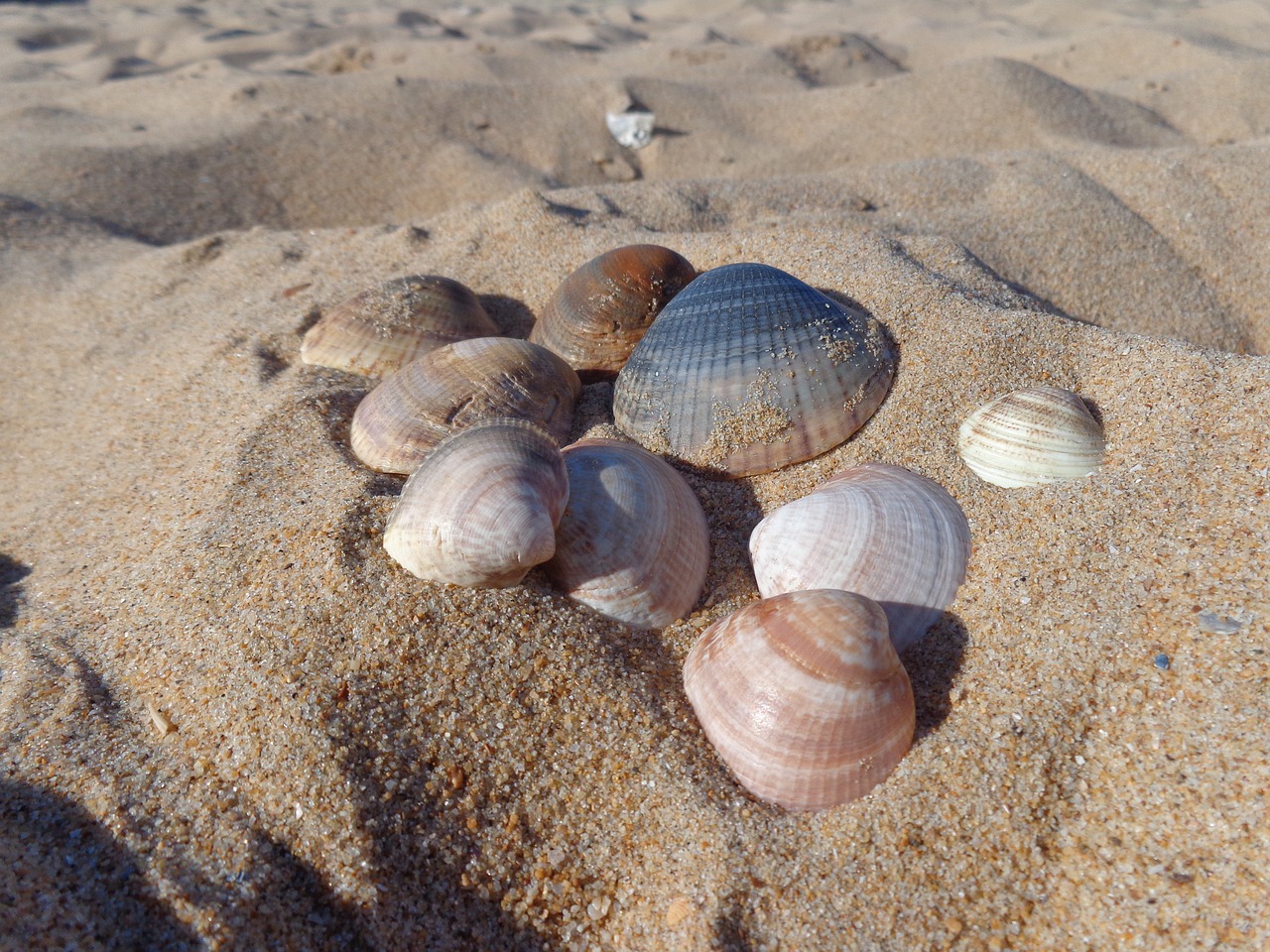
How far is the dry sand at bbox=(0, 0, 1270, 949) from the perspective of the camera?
1.62 metres

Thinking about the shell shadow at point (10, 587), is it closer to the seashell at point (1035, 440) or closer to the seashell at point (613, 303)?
the seashell at point (613, 303)

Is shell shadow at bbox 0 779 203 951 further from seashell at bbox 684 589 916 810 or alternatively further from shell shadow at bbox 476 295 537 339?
shell shadow at bbox 476 295 537 339

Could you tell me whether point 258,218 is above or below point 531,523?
below

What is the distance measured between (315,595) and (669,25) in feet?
35.6

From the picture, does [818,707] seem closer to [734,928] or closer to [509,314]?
[734,928]

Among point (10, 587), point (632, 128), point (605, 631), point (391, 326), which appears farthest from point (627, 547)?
point (632, 128)

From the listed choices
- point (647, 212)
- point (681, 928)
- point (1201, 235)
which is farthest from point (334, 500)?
point (1201, 235)

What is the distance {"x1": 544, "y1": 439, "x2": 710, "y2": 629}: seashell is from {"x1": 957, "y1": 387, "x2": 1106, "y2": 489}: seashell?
979 millimetres

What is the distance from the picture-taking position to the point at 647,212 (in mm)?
4316

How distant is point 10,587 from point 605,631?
214cm

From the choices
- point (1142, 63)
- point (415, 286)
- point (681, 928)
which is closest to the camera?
point (681, 928)

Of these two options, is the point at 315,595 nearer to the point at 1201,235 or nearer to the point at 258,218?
the point at 258,218

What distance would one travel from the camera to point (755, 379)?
103 inches

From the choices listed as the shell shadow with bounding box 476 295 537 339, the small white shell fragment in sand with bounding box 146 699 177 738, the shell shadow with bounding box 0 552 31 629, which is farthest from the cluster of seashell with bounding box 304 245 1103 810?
the shell shadow with bounding box 0 552 31 629
